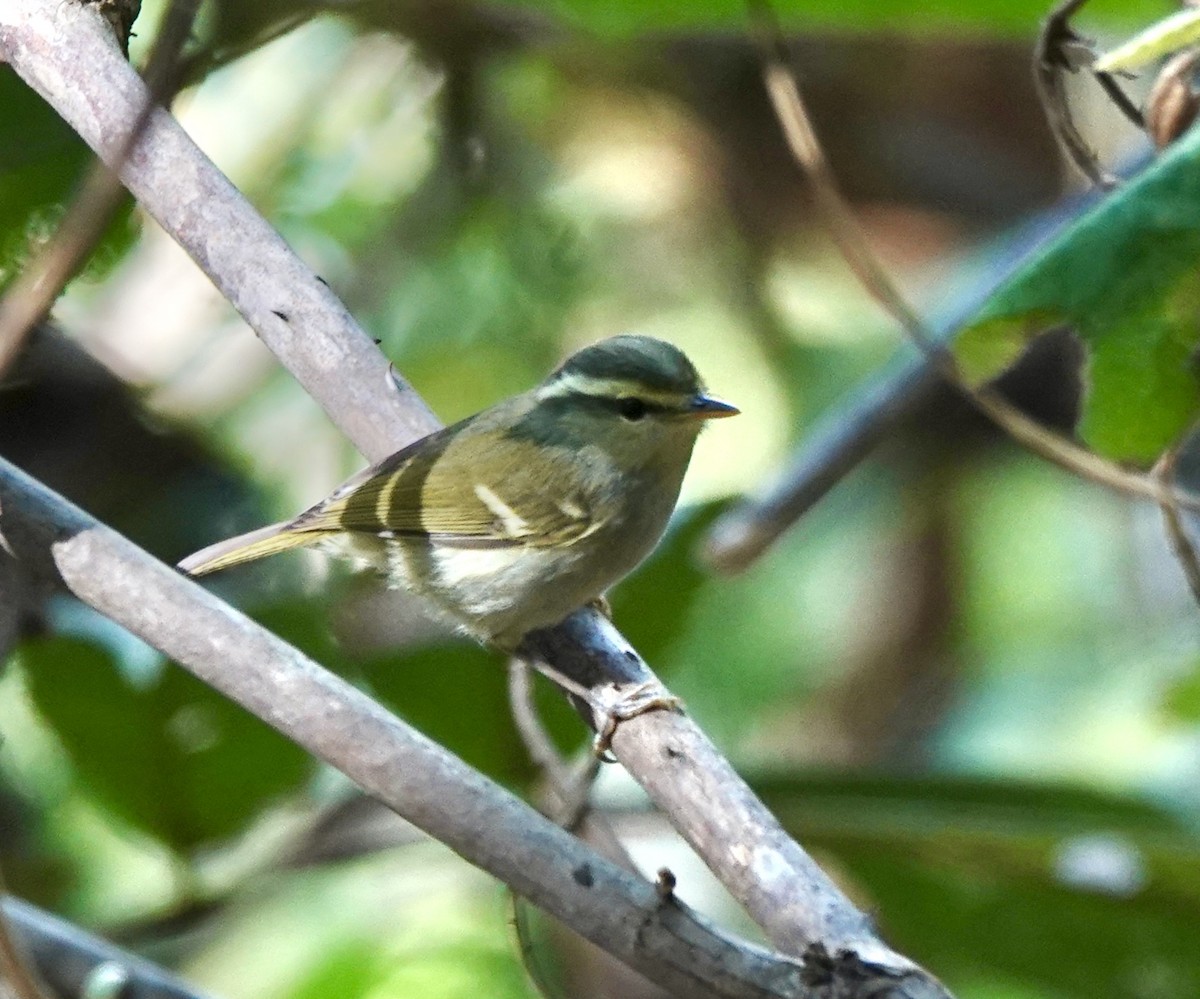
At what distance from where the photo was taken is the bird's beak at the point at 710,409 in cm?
256

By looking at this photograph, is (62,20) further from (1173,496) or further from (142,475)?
(1173,496)

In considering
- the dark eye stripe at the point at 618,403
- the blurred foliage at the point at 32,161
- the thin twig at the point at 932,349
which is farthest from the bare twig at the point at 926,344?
the blurred foliage at the point at 32,161

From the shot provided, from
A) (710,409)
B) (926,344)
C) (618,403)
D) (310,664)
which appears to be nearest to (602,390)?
(618,403)

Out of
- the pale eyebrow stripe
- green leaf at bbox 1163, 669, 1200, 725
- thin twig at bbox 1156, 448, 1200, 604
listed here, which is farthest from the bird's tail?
green leaf at bbox 1163, 669, 1200, 725

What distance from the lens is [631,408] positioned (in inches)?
106

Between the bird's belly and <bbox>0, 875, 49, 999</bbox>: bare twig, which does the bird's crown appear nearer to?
the bird's belly

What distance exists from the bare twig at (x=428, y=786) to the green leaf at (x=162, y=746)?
0.92 metres

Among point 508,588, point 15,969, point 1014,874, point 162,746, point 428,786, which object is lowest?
point 15,969

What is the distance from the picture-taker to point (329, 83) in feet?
12.5

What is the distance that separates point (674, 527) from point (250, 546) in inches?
27.7

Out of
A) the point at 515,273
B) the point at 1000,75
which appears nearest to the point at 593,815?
the point at 515,273

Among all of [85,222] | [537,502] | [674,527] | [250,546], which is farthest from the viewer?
[537,502]

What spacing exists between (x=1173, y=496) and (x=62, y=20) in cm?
146

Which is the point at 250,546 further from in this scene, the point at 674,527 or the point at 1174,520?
the point at 1174,520
